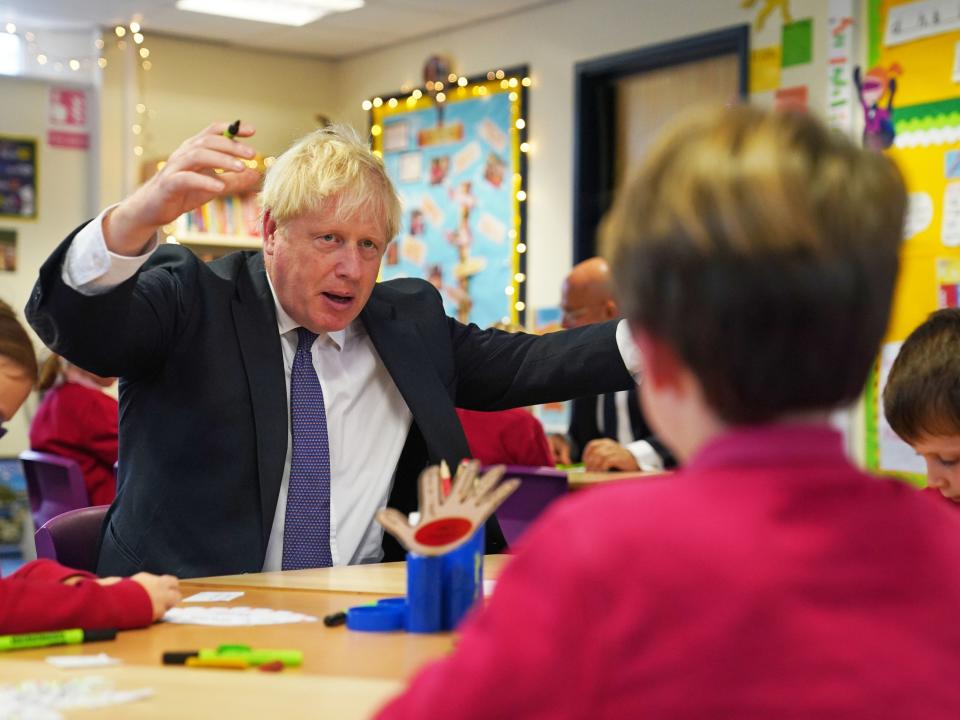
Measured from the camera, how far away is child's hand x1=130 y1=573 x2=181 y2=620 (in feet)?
4.75

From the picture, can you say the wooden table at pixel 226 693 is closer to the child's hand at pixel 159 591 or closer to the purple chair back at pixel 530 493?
the child's hand at pixel 159 591

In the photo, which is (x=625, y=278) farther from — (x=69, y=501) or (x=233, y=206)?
(x=233, y=206)

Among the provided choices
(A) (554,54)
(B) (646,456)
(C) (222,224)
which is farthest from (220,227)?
(B) (646,456)

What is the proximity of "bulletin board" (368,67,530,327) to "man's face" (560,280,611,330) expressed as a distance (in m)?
1.47

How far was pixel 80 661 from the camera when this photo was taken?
125cm

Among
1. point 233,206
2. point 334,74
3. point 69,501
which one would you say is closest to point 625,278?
point 69,501

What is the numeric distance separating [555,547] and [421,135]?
22.0 ft

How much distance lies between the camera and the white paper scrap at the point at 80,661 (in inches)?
48.8

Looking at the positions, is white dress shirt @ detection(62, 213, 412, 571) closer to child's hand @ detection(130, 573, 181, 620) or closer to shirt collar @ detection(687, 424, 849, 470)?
child's hand @ detection(130, 573, 181, 620)

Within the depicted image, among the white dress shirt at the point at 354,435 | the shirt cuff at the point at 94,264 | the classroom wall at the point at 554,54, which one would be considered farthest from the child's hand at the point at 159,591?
the classroom wall at the point at 554,54

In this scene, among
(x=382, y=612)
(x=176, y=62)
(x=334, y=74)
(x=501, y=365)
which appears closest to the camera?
(x=382, y=612)

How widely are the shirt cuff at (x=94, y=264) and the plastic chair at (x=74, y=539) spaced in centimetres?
48

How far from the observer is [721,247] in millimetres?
710

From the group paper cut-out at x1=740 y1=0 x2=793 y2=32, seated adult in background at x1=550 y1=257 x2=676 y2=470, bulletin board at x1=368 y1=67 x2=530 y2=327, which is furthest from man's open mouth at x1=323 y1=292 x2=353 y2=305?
bulletin board at x1=368 y1=67 x2=530 y2=327
